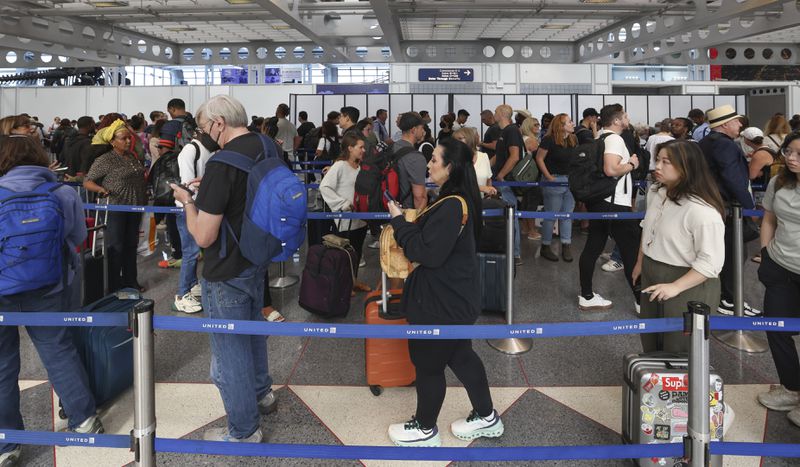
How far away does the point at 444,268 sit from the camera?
101 inches

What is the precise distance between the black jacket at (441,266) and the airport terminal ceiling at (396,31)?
540 centimetres

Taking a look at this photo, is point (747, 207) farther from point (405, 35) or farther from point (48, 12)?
point (48, 12)

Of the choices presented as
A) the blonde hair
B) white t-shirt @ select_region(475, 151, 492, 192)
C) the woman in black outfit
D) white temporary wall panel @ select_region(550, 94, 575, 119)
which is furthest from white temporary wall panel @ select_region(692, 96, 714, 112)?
→ the woman in black outfit

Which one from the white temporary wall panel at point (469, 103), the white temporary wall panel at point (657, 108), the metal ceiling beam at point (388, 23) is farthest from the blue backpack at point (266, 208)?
the white temporary wall panel at point (657, 108)

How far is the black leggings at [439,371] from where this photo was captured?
2.63 metres

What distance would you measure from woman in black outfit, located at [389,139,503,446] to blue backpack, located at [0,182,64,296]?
1718 mm

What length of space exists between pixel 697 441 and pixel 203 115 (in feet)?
8.45

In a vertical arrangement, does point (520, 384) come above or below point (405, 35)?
below

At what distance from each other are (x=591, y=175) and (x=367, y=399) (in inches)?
110

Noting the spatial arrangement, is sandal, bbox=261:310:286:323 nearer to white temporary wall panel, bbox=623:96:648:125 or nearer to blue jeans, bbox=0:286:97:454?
blue jeans, bbox=0:286:97:454

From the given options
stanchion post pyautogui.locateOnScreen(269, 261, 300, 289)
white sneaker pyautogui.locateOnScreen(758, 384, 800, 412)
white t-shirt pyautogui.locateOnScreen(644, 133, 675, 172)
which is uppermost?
white t-shirt pyautogui.locateOnScreen(644, 133, 675, 172)

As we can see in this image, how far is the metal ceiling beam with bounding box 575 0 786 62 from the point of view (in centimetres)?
→ 738

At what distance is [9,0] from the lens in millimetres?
8211

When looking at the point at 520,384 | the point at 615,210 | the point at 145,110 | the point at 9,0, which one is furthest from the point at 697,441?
the point at 145,110
